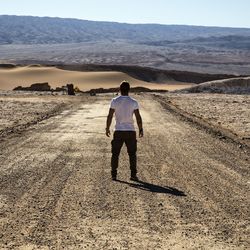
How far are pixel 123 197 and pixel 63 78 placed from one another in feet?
240

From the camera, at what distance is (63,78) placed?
267 ft

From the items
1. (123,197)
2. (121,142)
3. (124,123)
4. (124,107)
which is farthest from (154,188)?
(124,107)

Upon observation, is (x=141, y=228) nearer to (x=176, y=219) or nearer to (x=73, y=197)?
(x=176, y=219)

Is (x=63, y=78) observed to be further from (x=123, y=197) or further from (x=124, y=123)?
(x=123, y=197)

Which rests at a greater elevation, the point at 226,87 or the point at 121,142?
the point at 121,142

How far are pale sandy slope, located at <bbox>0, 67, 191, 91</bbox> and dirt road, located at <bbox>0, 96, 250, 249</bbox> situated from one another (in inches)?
2311

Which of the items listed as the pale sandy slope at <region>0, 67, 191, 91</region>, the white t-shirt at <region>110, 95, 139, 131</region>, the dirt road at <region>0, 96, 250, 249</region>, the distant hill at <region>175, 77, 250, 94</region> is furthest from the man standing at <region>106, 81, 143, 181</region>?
the pale sandy slope at <region>0, 67, 191, 91</region>

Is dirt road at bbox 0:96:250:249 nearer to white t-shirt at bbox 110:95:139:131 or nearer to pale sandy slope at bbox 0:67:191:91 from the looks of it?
white t-shirt at bbox 110:95:139:131

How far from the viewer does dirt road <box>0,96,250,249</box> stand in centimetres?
694

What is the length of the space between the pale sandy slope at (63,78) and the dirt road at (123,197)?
58709 mm

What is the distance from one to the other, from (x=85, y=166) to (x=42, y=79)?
7004cm

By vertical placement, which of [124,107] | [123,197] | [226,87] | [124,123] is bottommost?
[226,87]

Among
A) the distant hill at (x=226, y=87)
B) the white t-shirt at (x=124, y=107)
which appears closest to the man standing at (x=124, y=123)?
the white t-shirt at (x=124, y=107)

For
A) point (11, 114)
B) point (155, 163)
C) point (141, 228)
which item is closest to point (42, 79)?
point (11, 114)
